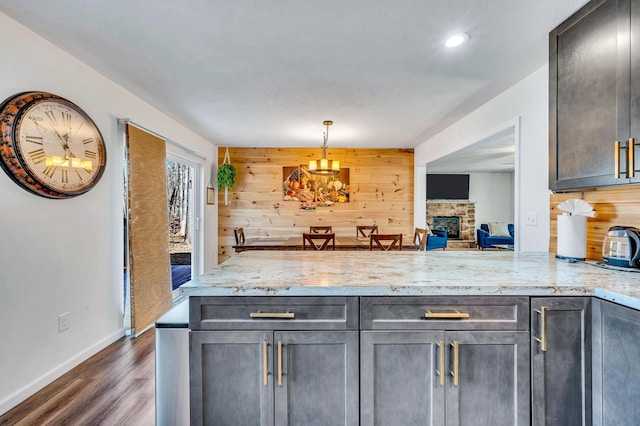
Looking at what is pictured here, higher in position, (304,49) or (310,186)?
(304,49)

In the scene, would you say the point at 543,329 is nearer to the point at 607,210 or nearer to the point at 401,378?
the point at 401,378

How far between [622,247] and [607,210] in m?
0.35

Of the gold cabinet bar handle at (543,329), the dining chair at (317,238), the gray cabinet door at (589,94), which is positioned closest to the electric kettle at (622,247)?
the gray cabinet door at (589,94)

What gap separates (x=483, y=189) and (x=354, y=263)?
28.4ft

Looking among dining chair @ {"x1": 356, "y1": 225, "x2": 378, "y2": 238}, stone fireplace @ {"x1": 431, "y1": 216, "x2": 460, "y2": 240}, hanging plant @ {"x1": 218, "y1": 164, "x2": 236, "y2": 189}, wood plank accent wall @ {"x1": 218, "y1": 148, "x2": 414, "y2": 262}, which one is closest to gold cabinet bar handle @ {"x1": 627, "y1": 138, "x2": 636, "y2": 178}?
dining chair @ {"x1": 356, "y1": 225, "x2": 378, "y2": 238}

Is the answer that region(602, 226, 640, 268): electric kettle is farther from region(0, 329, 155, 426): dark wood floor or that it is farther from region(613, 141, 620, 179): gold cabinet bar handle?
region(0, 329, 155, 426): dark wood floor

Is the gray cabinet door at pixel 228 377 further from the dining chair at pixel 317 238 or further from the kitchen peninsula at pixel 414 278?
the dining chair at pixel 317 238

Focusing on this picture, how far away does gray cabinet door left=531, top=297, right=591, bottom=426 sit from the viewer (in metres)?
1.27

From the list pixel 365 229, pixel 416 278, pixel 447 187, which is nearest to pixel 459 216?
pixel 447 187

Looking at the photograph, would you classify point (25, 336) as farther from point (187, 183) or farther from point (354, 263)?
point (187, 183)

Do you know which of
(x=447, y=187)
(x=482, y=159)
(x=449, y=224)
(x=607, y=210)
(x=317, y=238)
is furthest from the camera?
(x=449, y=224)

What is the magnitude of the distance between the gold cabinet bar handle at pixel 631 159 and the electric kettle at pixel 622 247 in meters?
0.35

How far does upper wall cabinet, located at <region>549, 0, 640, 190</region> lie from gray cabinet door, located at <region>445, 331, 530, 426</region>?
3.23 ft

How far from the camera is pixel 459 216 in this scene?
909 cm
